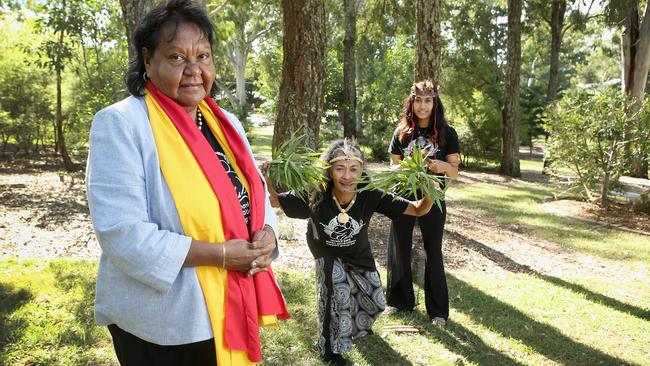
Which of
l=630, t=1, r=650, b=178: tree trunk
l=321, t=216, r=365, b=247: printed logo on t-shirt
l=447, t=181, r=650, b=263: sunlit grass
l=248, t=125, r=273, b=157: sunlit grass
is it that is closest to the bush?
l=447, t=181, r=650, b=263: sunlit grass

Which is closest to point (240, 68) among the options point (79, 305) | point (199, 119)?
point (79, 305)

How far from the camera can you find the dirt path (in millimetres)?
7016

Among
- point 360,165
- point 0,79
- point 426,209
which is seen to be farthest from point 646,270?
point 0,79

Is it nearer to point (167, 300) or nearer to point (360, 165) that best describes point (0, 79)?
point (360, 165)

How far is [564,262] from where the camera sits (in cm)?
759

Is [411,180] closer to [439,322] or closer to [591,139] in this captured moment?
[439,322]

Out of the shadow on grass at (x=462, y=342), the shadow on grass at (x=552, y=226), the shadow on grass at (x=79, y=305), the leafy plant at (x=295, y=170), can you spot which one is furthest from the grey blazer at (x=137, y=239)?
the shadow on grass at (x=552, y=226)

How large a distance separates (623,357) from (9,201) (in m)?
10.5

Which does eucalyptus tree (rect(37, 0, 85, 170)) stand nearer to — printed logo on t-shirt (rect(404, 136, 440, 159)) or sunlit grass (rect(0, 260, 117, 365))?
sunlit grass (rect(0, 260, 117, 365))

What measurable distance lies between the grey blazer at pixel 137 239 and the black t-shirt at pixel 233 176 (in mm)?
368

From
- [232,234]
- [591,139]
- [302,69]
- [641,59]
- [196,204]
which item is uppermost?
[641,59]

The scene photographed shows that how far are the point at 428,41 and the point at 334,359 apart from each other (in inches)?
183

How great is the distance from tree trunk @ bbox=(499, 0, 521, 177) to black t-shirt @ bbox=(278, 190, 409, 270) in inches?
533

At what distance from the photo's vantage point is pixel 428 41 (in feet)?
22.6
